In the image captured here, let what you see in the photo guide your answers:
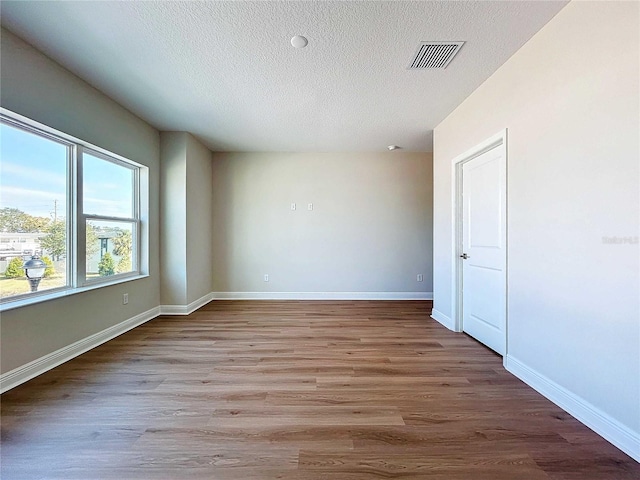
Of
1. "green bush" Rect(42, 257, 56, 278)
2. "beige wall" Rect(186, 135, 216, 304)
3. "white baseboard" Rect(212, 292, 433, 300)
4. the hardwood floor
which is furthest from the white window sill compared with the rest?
"white baseboard" Rect(212, 292, 433, 300)

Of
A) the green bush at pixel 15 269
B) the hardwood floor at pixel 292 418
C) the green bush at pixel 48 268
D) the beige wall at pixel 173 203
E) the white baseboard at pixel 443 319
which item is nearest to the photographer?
the hardwood floor at pixel 292 418

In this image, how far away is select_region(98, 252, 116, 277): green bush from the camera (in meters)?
3.15

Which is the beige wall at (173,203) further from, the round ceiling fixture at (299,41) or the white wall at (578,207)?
the white wall at (578,207)

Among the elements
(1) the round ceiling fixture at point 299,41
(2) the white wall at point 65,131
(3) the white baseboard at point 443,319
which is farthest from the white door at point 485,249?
(2) the white wall at point 65,131

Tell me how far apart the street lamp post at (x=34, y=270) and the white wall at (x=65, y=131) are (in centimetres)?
22

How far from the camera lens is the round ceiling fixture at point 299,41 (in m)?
2.05

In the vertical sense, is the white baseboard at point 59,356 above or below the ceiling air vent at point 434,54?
below

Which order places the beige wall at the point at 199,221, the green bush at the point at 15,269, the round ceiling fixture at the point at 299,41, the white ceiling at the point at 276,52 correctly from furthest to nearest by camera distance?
the beige wall at the point at 199,221 < the green bush at the point at 15,269 < the round ceiling fixture at the point at 299,41 < the white ceiling at the point at 276,52

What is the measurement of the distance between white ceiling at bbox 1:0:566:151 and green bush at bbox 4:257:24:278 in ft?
5.54

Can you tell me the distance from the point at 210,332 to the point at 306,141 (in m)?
3.07

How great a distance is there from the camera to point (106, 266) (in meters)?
3.22

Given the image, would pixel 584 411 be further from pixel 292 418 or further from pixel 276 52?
pixel 276 52

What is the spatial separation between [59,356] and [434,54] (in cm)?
407

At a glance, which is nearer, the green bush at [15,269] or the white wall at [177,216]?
Result: the green bush at [15,269]
